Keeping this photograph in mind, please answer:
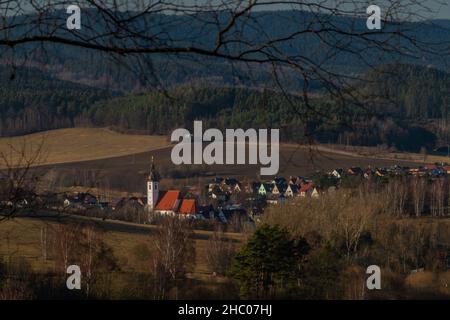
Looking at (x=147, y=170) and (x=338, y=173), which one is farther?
(x=147, y=170)

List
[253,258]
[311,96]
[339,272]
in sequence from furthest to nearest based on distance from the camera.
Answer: [339,272] < [253,258] < [311,96]

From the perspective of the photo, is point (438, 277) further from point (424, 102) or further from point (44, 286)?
point (424, 102)

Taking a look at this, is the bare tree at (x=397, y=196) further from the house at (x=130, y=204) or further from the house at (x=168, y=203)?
the house at (x=130, y=204)

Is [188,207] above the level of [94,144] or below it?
below

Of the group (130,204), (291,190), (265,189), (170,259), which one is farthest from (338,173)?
(170,259)

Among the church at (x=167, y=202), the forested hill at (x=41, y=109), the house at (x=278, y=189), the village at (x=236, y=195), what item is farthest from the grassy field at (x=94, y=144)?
the church at (x=167, y=202)

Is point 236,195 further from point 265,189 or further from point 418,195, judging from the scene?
point 418,195

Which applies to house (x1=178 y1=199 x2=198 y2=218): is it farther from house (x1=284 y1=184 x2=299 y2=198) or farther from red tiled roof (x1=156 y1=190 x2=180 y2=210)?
house (x1=284 y1=184 x2=299 y2=198)
